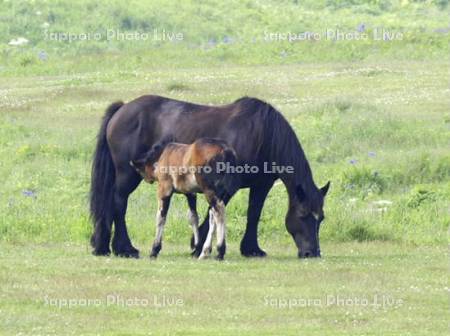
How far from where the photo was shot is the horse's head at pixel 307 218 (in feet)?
63.0

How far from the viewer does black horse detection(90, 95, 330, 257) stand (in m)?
19.1

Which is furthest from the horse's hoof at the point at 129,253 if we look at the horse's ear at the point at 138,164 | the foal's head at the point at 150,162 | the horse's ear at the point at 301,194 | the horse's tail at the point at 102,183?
the horse's ear at the point at 301,194

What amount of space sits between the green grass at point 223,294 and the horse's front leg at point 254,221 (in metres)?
0.30

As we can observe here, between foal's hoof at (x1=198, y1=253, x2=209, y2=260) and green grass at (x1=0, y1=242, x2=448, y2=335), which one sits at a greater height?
green grass at (x1=0, y1=242, x2=448, y2=335)

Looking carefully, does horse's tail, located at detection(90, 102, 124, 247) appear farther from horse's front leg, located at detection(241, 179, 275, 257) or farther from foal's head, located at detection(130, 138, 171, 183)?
horse's front leg, located at detection(241, 179, 275, 257)

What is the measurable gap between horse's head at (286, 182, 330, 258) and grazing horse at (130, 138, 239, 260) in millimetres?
988

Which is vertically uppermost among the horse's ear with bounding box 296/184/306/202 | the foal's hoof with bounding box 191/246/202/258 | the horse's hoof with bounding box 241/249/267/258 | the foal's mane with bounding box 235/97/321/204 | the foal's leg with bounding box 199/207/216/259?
the foal's mane with bounding box 235/97/321/204

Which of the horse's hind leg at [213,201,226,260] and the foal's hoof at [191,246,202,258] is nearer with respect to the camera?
the horse's hind leg at [213,201,226,260]

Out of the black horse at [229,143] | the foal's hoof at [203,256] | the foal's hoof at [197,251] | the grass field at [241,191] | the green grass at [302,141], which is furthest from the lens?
the green grass at [302,141]

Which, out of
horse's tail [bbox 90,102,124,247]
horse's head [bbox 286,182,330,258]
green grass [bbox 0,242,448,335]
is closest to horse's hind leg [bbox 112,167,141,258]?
horse's tail [bbox 90,102,124,247]

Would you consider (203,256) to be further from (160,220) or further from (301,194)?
(301,194)

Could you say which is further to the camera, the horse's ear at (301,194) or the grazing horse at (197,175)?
the horse's ear at (301,194)

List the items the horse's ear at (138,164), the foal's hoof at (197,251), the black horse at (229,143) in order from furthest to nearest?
the horse's ear at (138,164)
the foal's hoof at (197,251)
the black horse at (229,143)

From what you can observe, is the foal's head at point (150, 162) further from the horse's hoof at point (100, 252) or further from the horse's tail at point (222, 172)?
the horse's hoof at point (100, 252)
